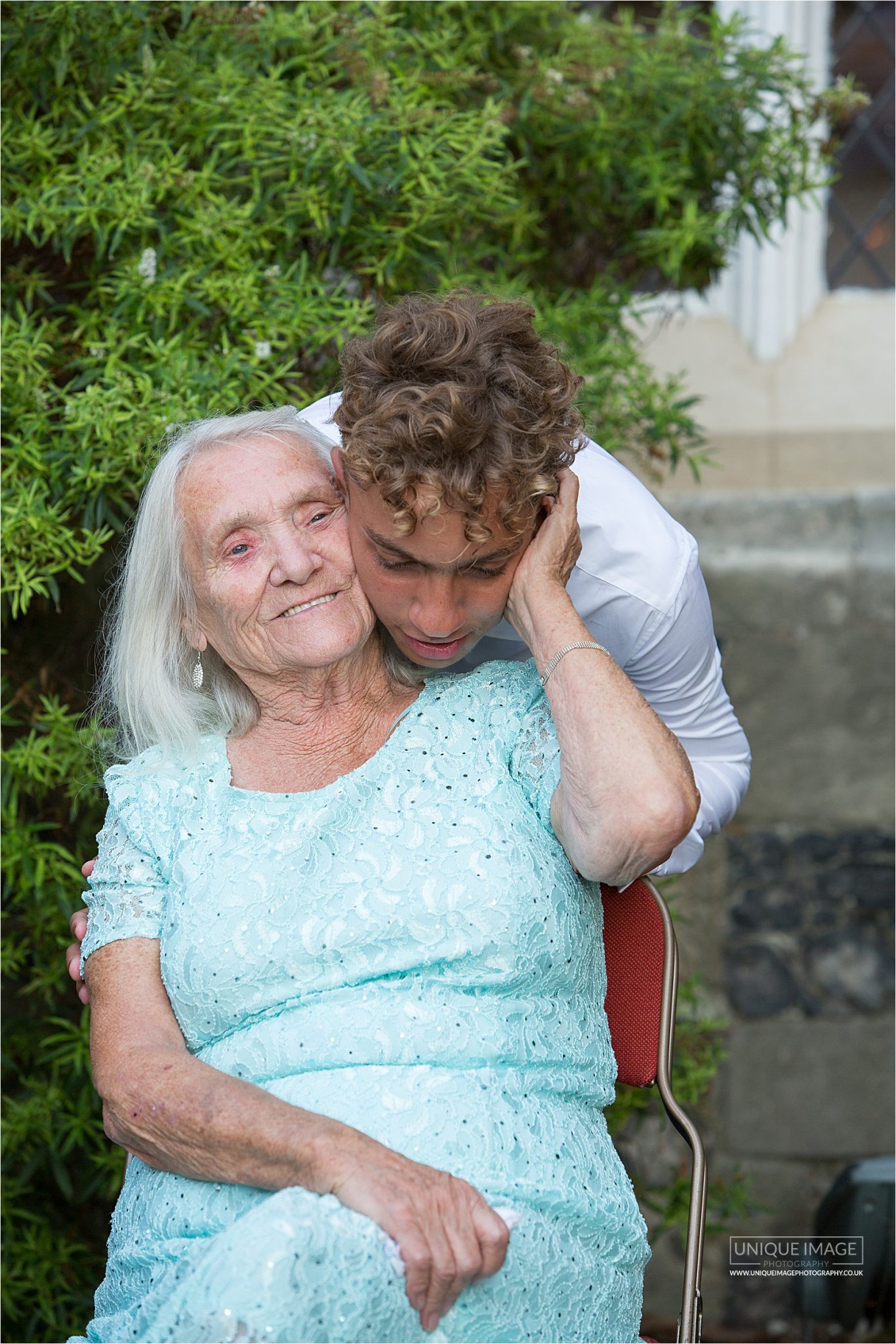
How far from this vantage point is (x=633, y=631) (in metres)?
2.53

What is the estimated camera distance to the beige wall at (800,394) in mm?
4906

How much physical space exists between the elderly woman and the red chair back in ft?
0.56

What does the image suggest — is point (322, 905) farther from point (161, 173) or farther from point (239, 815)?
point (161, 173)

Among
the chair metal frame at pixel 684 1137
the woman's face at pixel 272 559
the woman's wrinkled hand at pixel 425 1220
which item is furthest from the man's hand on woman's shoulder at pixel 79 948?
the chair metal frame at pixel 684 1137

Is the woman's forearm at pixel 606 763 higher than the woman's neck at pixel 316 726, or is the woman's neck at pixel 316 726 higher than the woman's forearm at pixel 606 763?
the woman's forearm at pixel 606 763

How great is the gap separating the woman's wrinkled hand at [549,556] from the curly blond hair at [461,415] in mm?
81

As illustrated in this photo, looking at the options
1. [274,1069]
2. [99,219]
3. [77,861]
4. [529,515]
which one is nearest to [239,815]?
[274,1069]

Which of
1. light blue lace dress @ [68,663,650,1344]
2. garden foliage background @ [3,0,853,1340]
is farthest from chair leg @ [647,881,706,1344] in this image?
garden foliage background @ [3,0,853,1340]

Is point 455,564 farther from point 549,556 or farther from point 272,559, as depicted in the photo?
point 272,559

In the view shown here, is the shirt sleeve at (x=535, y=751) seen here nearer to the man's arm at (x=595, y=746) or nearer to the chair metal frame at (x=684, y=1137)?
the man's arm at (x=595, y=746)

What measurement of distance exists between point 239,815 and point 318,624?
13.7 inches

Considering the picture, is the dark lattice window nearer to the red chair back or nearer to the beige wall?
the beige wall

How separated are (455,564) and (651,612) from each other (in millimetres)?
535

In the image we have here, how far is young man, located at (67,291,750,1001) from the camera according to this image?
79.0 inches
